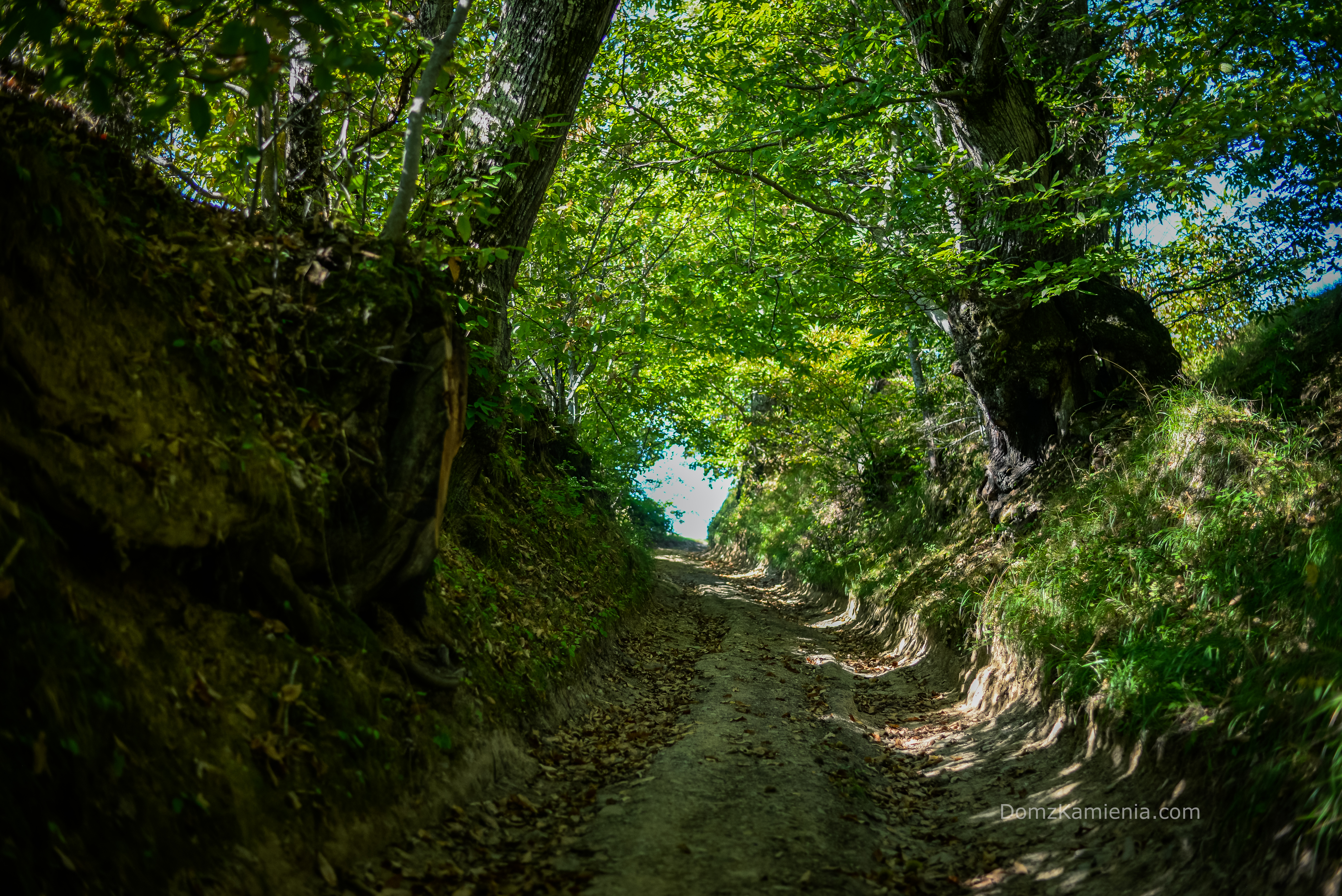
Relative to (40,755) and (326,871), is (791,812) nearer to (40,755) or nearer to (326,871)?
(326,871)

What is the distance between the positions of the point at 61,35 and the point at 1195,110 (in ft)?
26.5

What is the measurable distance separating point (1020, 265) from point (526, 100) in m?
6.15

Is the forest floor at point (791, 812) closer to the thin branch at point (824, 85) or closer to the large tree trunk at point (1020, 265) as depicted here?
the large tree trunk at point (1020, 265)

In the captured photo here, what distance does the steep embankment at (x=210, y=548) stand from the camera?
257cm

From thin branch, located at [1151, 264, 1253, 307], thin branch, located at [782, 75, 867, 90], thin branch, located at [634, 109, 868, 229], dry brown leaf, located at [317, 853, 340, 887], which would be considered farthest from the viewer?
thin branch, located at [634, 109, 868, 229]

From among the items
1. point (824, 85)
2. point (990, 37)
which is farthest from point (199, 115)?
point (824, 85)

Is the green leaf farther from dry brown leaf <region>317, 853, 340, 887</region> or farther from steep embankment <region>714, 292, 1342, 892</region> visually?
steep embankment <region>714, 292, 1342, 892</region>

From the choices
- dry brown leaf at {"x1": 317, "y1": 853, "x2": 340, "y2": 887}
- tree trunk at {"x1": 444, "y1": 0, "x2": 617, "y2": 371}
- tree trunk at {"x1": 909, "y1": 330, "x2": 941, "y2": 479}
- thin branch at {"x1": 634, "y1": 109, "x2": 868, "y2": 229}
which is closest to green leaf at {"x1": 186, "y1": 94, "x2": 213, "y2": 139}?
dry brown leaf at {"x1": 317, "y1": 853, "x2": 340, "y2": 887}

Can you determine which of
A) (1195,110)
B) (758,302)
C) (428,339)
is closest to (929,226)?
(758,302)

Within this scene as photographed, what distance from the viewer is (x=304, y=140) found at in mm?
5527

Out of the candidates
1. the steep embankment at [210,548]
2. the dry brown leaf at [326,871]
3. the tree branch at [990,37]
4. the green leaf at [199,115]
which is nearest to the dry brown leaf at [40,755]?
the steep embankment at [210,548]

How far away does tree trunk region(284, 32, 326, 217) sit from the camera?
543 cm

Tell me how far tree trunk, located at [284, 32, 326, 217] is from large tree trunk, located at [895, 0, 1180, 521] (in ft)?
20.6

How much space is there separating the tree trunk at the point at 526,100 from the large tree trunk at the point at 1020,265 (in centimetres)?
404
